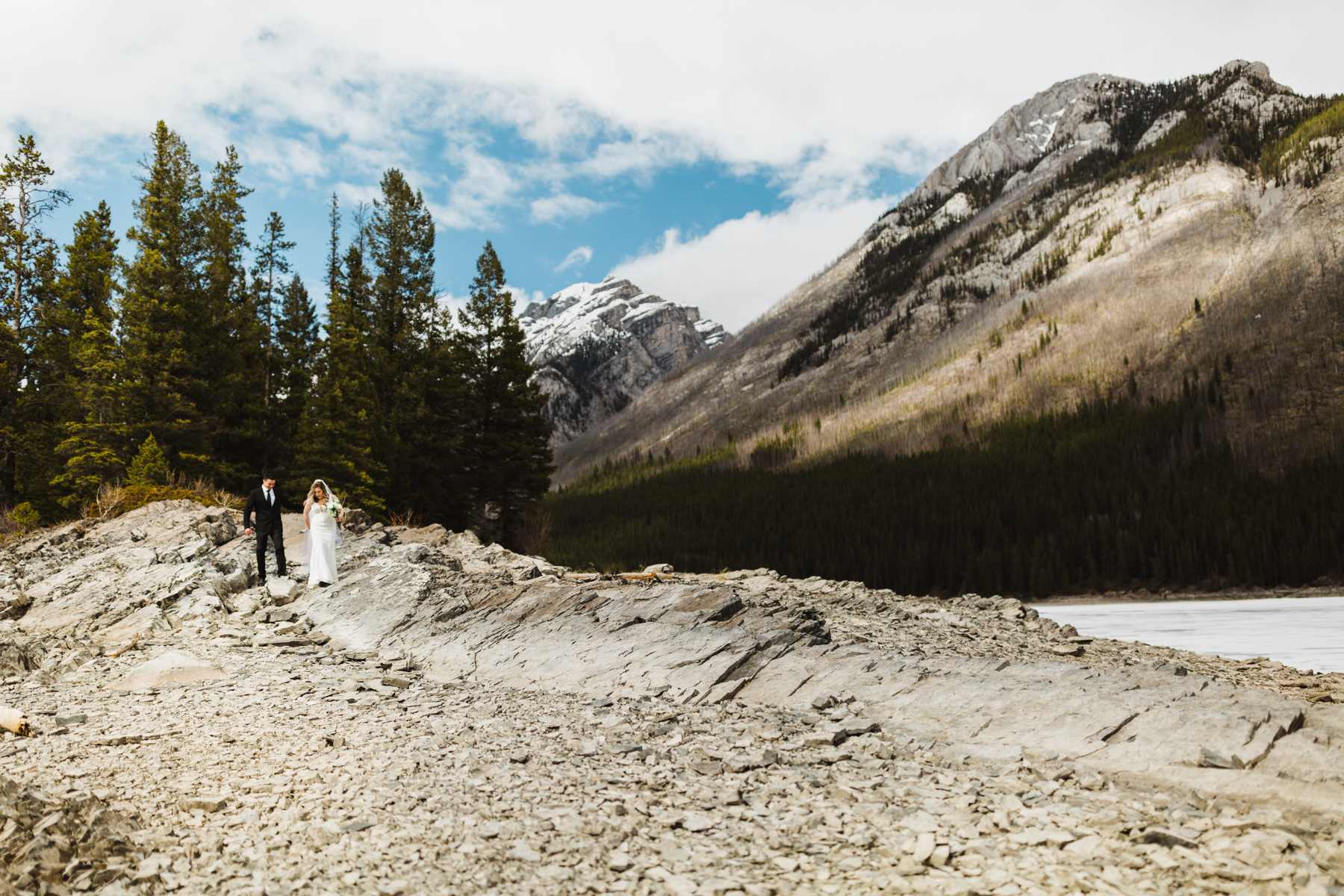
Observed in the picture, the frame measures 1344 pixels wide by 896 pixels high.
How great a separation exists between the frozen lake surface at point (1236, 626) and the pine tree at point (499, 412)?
2668cm

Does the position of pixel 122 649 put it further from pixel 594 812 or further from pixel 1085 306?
pixel 1085 306

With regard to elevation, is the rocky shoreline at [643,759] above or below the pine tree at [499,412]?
below

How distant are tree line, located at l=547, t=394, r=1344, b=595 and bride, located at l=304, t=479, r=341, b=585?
50.3 metres

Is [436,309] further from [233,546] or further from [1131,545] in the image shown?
[1131,545]

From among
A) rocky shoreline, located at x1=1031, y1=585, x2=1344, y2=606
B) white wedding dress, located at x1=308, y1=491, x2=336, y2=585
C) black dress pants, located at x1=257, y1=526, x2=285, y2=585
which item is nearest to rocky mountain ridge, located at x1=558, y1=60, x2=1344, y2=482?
rocky shoreline, located at x1=1031, y1=585, x2=1344, y2=606

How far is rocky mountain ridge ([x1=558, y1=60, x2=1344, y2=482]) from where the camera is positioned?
84125mm

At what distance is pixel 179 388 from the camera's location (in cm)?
3316

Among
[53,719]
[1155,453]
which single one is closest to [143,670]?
[53,719]

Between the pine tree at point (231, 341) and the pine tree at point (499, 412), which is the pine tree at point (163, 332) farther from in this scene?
the pine tree at point (499, 412)

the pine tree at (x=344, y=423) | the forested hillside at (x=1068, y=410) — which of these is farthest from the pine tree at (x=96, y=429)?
the forested hillside at (x=1068, y=410)

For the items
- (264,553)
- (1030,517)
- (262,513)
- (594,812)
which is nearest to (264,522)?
(262,513)

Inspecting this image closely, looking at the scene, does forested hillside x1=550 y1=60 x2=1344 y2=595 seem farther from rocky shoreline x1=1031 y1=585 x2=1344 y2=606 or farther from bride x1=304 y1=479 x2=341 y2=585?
bride x1=304 y1=479 x2=341 y2=585

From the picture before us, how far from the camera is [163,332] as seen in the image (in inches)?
1304

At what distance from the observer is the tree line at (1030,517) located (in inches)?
2088
